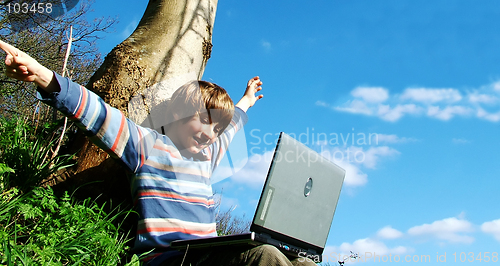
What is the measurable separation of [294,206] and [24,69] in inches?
51.6

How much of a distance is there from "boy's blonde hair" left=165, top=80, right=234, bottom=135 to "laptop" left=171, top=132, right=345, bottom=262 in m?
0.61

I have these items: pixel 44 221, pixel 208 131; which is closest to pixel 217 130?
pixel 208 131

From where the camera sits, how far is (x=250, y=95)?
293 centimetres

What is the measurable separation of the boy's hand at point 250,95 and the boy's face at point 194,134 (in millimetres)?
773

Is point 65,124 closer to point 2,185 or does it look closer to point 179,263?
point 2,185

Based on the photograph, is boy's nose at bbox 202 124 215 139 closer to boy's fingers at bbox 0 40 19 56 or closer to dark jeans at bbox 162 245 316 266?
dark jeans at bbox 162 245 316 266

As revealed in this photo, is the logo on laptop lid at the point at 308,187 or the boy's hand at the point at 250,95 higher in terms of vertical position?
the boy's hand at the point at 250,95

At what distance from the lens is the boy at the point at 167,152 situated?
1.51m

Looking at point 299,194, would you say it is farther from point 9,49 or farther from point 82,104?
point 9,49

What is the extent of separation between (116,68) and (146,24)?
56 cm

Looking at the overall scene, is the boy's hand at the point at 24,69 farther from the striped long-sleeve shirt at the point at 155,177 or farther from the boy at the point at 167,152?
the striped long-sleeve shirt at the point at 155,177

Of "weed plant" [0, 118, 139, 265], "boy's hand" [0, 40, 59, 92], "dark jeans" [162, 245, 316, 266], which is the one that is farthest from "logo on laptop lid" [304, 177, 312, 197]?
"boy's hand" [0, 40, 59, 92]

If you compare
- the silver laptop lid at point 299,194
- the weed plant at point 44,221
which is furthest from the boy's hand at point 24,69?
the silver laptop lid at point 299,194

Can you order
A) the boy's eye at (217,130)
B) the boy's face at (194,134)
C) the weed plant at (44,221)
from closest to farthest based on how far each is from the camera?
the weed plant at (44,221) < the boy's face at (194,134) < the boy's eye at (217,130)
